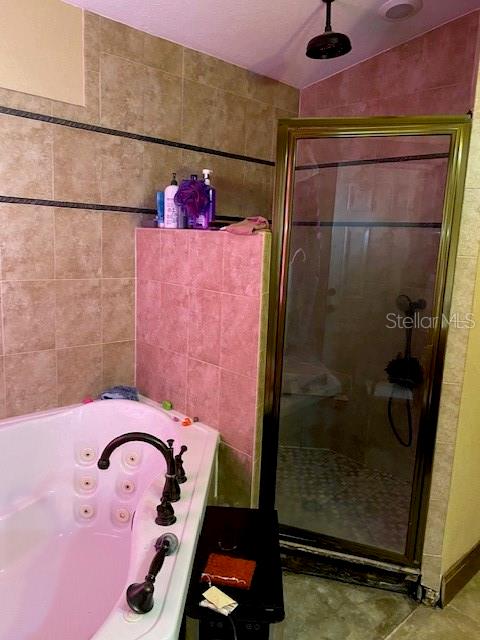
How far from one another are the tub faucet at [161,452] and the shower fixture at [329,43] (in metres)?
1.84

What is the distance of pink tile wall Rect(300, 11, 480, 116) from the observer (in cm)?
223

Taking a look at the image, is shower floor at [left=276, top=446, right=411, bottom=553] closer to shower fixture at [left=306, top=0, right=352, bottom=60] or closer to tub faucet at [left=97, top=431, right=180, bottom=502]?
tub faucet at [left=97, top=431, right=180, bottom=502]

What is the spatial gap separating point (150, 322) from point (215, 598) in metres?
1.38

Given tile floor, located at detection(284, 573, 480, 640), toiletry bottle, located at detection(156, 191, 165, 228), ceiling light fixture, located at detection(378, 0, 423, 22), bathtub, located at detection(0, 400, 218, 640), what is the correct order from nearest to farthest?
bathtub, located at detection(0, 400, 218, 640) < tile floor, located at detection(284, 573, 480, 640) < ceiling light fixture, located at detection(378, 0, 423, 22) < toiletry bottle, located at detection(156, 191, 165, 228)

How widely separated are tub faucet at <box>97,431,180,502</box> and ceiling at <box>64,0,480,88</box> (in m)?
1.81

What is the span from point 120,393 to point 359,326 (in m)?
1.35

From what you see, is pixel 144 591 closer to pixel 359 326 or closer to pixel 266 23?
pixel 359 326

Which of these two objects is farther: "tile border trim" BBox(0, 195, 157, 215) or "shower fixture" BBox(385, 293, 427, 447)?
"shower fixture" BBox(385, 293, 427, 447)

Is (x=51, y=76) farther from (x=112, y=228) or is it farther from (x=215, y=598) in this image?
(x=215, y=598)

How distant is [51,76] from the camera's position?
1890 mm

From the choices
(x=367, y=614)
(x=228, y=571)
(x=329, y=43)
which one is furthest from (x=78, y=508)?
(x=329, y=43)

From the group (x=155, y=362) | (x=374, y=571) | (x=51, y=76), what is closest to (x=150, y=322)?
(x=155, y=362)

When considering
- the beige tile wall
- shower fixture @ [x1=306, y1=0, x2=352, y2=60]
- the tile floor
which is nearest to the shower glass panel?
the tile floor

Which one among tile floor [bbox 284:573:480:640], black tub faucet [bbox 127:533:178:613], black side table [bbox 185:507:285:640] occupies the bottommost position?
tile floor [bbox 284:573:480:640]
